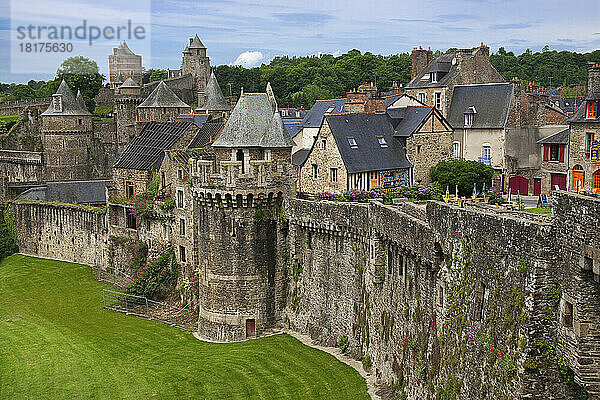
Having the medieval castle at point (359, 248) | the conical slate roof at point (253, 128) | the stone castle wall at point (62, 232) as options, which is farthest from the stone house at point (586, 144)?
Result: the stone castle wall at point (62, 232)

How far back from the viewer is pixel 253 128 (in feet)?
97.3

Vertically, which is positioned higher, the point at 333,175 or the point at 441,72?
the point at 441,72

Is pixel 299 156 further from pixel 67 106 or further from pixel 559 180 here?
pixel 67 106

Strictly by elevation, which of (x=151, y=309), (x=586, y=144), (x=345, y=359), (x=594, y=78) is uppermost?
(x=594, y=78)

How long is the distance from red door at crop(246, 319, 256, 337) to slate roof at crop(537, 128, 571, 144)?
21607mm

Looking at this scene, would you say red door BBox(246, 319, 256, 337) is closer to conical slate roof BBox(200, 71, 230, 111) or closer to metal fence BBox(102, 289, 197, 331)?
metal fence BBox(102, 289, 197, 331)

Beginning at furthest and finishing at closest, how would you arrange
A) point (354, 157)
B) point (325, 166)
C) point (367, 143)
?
point (367, 143) < point (325, 166) < point (354, 157)

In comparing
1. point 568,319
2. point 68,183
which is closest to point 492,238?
point 568,319

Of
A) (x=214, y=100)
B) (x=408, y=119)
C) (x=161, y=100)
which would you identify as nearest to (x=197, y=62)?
(x=214, y=100)

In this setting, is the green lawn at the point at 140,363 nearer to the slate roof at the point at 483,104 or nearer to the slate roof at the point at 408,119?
the slate roof at the point at 408,119

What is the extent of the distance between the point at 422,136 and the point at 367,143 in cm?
417

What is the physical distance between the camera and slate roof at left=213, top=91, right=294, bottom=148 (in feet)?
96.4

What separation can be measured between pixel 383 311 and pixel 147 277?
16.5m

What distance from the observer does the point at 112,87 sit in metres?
95.8
